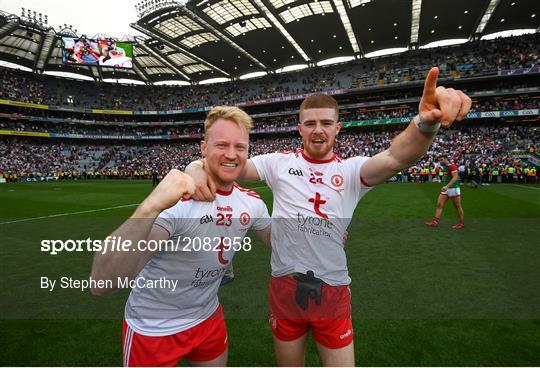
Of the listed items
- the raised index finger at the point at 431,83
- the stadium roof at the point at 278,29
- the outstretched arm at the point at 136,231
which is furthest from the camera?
the stadium roof at the point at 278,29

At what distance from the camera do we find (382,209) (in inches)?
492

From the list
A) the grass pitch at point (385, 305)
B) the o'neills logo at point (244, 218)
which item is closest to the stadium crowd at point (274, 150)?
the grass pitch at point (385, 305)

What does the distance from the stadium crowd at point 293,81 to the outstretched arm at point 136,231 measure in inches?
1939

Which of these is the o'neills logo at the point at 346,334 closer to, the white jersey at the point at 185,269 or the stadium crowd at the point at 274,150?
the white jersey at the point at 185,269

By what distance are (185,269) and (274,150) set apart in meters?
47.4

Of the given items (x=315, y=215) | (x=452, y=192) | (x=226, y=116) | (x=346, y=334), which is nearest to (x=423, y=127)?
(x=315, y=215)

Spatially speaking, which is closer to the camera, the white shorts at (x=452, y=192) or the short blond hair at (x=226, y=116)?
the short blond hair at (x=226, y=116)

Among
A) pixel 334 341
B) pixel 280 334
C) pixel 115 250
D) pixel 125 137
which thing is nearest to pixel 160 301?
pixel 115 250

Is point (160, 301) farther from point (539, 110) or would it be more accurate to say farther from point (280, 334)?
point (539, 110)

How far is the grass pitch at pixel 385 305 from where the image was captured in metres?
3.30

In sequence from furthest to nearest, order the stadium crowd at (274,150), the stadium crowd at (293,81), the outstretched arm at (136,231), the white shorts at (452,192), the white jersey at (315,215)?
1. the stadium crowd at (293,81)
2. the stadium crowd at (274,150)
3. the white shorts at (452,192)
4. the white jersey at (315,215)
5. the outstretched arm at (136,231)

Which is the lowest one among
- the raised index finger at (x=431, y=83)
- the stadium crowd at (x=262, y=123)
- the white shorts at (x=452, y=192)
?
the white shorts at (x=452, y=192)

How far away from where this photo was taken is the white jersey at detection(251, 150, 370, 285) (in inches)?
92.1

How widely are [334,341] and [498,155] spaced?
1523 inches
